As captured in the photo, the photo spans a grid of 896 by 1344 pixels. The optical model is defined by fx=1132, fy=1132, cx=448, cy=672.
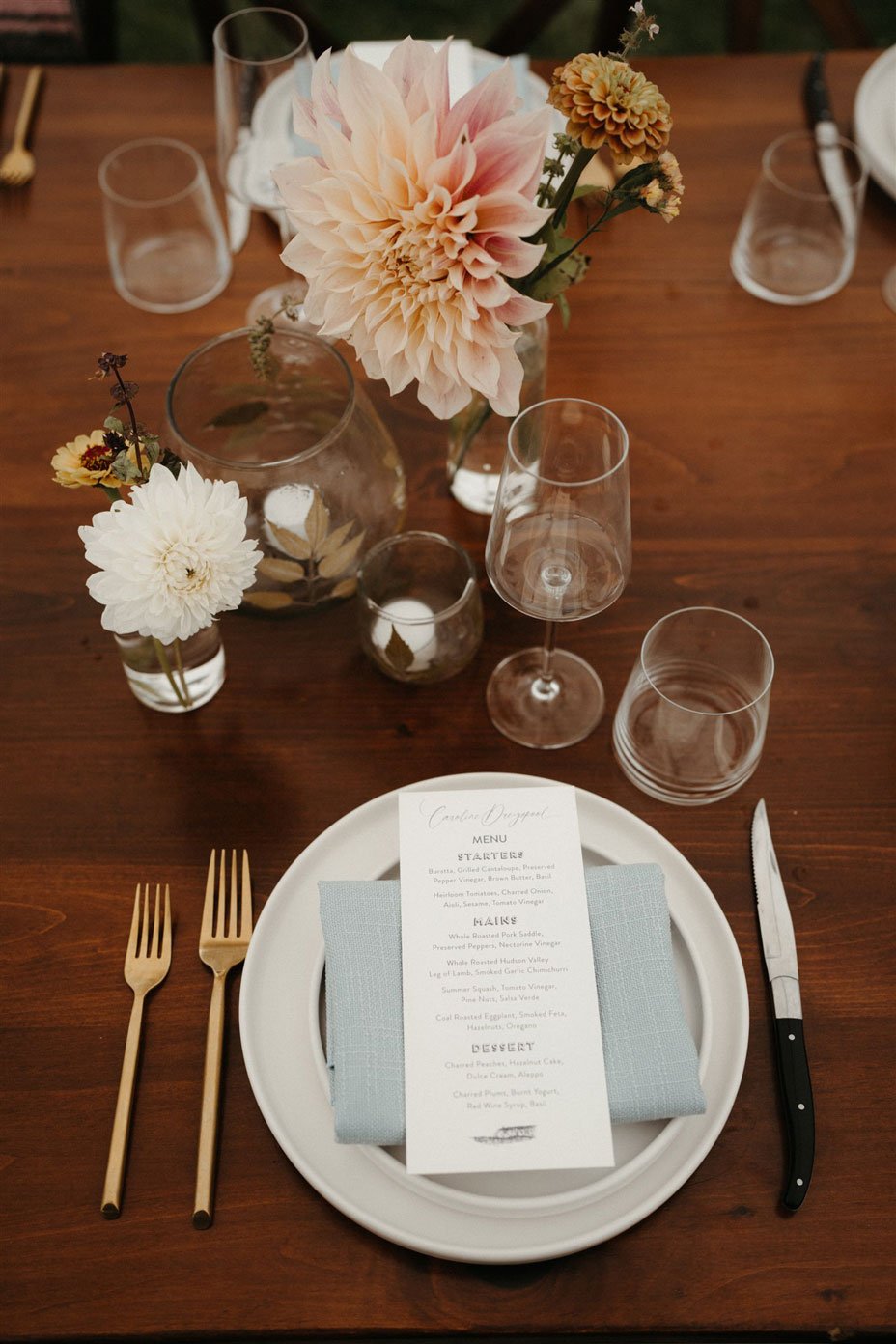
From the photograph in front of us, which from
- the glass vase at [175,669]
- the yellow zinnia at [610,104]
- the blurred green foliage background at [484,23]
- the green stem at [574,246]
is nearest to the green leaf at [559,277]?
the green stem at [574,246]

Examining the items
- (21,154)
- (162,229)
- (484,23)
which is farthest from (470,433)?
(484,23)

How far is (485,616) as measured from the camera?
931mm

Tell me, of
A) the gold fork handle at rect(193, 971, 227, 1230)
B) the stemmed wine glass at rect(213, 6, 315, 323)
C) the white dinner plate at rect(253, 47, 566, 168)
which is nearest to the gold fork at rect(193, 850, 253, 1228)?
the gold fork handle at rect(193, 971, 227, 1230)

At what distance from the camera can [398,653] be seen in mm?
846

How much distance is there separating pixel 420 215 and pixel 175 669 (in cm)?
37

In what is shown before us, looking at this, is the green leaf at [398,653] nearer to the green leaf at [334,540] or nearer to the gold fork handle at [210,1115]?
the green leaf at [334,540]

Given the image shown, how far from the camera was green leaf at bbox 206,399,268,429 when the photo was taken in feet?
2.97

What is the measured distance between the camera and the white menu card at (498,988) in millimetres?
648

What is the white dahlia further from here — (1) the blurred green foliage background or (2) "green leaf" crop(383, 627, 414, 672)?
(1) the blurred green foliage background

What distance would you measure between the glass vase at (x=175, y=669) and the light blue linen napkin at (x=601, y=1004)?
0.70 feet

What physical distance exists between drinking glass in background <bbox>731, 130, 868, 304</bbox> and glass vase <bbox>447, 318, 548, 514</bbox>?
11.7 inches

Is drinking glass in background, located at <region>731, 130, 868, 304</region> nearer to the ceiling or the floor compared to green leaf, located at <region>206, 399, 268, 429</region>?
nearer to the ceiling

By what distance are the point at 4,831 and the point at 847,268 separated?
3.03 feet

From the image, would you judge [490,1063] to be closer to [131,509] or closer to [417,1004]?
[417,1004]
